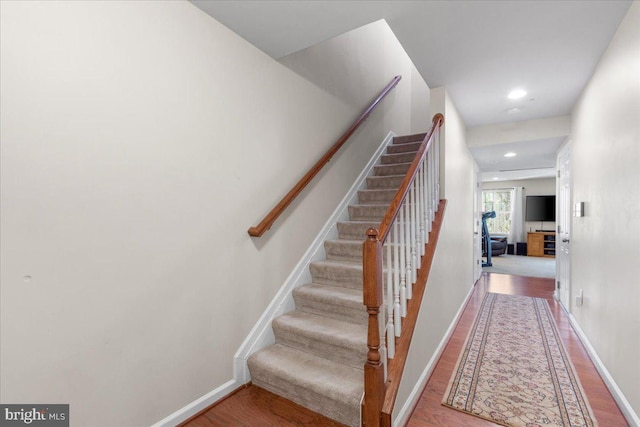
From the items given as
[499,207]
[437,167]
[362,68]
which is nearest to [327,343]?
[437,167]

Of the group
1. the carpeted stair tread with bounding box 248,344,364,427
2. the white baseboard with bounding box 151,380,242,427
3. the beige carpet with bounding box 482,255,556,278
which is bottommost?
the beige carpet with bounding box 482,255,556,278

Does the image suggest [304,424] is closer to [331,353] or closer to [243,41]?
[331,353]

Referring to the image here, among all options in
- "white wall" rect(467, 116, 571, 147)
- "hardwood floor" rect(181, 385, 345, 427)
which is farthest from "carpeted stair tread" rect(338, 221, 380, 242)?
"white wall" rect(467, 116, 571, 147)

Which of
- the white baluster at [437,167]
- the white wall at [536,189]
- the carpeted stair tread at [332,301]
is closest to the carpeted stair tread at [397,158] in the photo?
the white baluster at [437,167]

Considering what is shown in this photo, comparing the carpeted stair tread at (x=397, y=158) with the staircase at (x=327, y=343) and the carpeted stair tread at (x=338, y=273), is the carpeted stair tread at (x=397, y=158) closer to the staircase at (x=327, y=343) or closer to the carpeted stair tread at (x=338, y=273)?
the staircase at (x=327, y=343)

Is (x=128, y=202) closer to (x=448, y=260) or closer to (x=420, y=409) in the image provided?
(x=420, y=409)

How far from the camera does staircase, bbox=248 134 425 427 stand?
1812 mm

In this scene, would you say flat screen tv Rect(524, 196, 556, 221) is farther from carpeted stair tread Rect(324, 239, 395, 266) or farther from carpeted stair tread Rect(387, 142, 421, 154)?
carpeted stair tread Rect(324, 239, 395, 266)

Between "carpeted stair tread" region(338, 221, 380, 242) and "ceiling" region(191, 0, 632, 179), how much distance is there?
4.87 feet

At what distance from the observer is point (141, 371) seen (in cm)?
158

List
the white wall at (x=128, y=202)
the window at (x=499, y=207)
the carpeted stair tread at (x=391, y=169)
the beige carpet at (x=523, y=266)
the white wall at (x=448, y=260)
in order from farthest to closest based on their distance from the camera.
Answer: the window at (x=499, y=207) → the beige carpet at (x=523, y=266) → the carpeted stair tread at (x=391, y=169) → the white wall at (x=448, y=260) → the white wall at (x=128, y=202)

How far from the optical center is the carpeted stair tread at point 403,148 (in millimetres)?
4250

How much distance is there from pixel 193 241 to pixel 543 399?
2.53 metres

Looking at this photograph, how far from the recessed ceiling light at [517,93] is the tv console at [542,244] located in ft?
25.8
